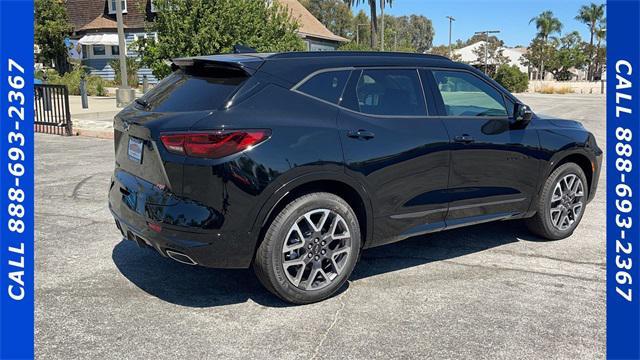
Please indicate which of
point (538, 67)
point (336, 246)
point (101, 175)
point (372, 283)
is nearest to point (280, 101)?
point (336, 246)

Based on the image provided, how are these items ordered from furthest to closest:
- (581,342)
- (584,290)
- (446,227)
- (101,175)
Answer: (101,175), (446,227), (584,290), (581,342)

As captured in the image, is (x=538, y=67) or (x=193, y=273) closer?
(x=193, y=273)

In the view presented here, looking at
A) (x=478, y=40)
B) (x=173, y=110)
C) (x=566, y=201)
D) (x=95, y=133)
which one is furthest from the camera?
(x=478, y=40)

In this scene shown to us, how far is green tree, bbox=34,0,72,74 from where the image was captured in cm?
3369

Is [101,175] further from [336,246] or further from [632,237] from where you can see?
[632,237]

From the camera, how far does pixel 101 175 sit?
8.34 meters

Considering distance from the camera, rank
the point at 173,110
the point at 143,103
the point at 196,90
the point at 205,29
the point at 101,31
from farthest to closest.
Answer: the point at 101,31, the point at 205,29, the point at 143,103, the point at 196,90, the point at 173,110

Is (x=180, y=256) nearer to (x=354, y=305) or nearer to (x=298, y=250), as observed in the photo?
(x=298, y=250)

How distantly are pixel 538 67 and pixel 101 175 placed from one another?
261 feet

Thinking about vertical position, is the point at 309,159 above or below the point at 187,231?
above

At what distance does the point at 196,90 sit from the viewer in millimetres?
3932

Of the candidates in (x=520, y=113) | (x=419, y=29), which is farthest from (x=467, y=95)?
A: (x=419, y=29)

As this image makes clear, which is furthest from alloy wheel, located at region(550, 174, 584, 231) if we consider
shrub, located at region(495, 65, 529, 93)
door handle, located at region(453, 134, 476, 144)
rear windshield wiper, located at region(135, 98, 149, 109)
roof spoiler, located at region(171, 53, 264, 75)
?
shrub, located at region(495, 65, 529, 93)

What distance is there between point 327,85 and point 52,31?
35.2 meters
